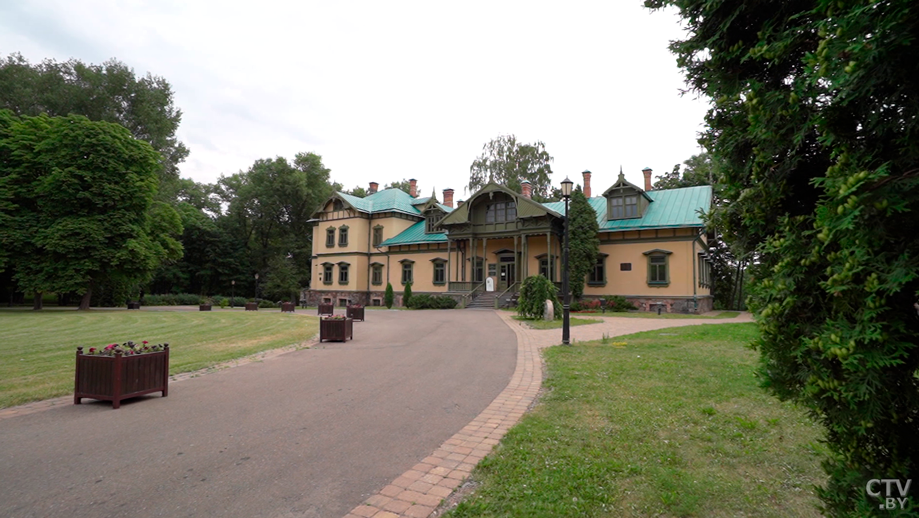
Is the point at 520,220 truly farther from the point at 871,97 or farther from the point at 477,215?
the point at 871,97

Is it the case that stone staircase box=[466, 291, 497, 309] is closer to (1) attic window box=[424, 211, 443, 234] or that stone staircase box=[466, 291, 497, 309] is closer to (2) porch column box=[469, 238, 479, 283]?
(2) porch column box=[469, 238, 479, 283]

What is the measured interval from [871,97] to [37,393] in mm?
9949

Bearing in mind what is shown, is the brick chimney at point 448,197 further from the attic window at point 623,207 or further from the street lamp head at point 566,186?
the street lamp head at point 566,186

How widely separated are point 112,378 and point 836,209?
7974 mm

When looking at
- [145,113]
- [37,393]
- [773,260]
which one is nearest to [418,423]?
[773,260]

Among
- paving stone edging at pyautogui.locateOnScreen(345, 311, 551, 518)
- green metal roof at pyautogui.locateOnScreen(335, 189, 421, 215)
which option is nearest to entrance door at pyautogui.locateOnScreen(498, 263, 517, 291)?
green metal roof at pyautogui.locateOnScreen(335, 189, 421, 215)

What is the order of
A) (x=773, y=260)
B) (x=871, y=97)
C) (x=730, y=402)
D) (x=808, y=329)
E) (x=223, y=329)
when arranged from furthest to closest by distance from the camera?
(x=223, y=329) < (x=730, y=402) < (x=773, y=260) < (x=808, y=329) < (x=871, y=97)

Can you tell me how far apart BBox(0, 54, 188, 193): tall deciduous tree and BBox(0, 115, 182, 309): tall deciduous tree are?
220 inches

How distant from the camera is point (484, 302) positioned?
97.5ft

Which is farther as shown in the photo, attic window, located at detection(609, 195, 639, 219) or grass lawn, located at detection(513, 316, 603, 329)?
attic window, located at detection(609, 195, 639, 219)

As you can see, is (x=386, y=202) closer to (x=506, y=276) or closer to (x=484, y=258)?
(x=484, y=258)

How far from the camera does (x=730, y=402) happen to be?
5961 mm

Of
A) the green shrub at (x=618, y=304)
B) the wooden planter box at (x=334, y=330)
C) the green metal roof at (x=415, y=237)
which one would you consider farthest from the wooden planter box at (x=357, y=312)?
the green shrub at (x=618, y=304)

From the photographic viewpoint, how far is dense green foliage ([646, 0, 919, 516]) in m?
1.95
